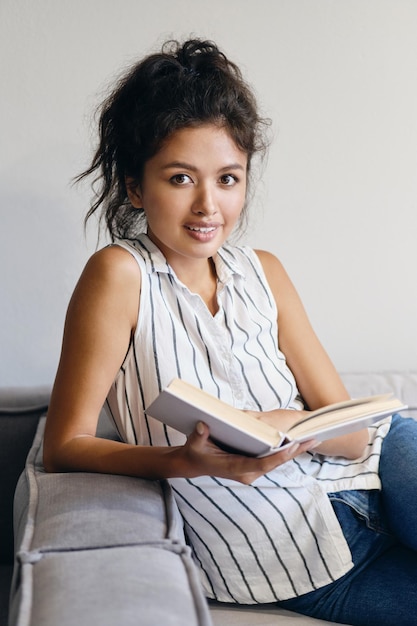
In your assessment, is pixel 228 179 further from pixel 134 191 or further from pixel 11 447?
pixel 11 447

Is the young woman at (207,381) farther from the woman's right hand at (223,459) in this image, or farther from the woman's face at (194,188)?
the woman's right hand at (223,459)

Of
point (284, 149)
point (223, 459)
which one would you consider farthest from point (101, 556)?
point (284, 149)

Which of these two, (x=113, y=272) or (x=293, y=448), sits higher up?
(x=113, y=272)

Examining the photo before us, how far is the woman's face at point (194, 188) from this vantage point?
1.42 m

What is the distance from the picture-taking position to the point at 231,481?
1.41 m

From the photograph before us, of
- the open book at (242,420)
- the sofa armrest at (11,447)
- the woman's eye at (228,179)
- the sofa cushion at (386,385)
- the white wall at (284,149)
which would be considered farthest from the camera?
the sofa cushion at (386,385)

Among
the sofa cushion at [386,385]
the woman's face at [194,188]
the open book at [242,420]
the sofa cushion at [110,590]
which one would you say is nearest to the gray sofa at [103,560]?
the sofa cushion at [110,590]

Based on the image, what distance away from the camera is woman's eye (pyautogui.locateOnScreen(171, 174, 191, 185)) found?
1425 millimetres

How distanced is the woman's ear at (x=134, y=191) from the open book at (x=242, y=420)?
50cm

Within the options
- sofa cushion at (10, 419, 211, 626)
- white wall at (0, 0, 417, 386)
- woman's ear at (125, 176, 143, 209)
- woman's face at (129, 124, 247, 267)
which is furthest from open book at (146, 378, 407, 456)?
white wall at (0, 0, 417, 386)

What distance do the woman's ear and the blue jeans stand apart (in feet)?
2.07

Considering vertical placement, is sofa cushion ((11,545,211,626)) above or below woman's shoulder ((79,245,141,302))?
below

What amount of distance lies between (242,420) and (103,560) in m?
0.25

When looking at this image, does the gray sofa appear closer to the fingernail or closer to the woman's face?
the fingernail
